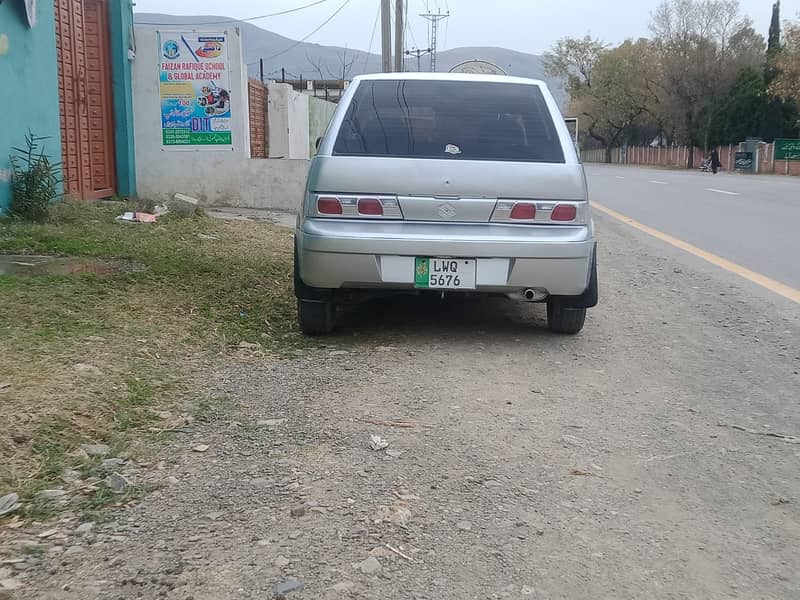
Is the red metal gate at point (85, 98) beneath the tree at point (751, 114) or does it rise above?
beneath

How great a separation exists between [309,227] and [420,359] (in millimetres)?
965

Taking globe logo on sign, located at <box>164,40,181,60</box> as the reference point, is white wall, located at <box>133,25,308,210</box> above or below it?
below

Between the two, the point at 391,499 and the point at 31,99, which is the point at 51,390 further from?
the point at 31,99

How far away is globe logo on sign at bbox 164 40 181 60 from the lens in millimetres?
12375

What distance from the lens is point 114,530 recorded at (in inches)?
110

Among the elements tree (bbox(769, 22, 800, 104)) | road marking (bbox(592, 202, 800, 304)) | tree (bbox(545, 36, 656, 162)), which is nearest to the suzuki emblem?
road marking (bbox(592, 202, 800, 304))

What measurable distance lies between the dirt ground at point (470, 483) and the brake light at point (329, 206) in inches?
31.5

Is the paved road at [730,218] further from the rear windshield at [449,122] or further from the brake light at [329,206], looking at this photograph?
the brake light at [329,206]

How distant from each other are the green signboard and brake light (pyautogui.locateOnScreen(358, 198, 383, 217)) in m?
46.0

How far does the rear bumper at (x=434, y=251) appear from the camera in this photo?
4809 mm

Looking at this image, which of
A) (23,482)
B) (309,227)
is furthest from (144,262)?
(23,482)

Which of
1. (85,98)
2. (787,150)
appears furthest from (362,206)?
(787,150)

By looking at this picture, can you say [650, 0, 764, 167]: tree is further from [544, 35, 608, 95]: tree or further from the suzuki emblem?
the suzuki emblem

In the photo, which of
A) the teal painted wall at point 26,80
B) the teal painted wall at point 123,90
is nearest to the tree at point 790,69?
the teal painted wall at point 123,90
